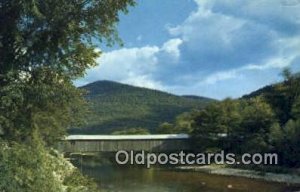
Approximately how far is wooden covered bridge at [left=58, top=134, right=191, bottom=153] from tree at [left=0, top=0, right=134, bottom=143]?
1939 inches

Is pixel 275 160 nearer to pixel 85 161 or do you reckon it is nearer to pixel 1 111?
pixel 85 161

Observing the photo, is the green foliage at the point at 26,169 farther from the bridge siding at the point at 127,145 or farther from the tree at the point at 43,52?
the bridge siding at the point at 127,145

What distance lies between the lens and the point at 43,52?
1580 centimetres

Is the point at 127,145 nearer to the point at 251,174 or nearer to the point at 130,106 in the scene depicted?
the point at 251,174

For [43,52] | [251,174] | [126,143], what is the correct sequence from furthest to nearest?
[126,143], [251,174], [43,52]

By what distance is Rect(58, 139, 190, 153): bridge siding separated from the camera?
67625 mm

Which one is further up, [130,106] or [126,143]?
[130,106]

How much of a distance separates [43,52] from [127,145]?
55.0 metres

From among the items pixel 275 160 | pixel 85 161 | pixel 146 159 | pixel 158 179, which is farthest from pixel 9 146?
pixel 85 161

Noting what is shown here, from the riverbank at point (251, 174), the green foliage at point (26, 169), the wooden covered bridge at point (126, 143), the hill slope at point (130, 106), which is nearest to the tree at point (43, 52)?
the green foliage at point (26, 169)

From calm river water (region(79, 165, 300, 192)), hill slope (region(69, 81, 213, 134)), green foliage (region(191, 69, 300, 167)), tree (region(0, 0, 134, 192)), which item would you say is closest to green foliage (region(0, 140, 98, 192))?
tree (region(0, 0, 134, 192))

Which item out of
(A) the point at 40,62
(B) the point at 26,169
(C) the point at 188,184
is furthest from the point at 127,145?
(B) the point at 26,169

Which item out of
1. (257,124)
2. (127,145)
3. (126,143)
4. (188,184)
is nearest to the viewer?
(188,184)

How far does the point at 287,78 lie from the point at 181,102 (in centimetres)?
7477
